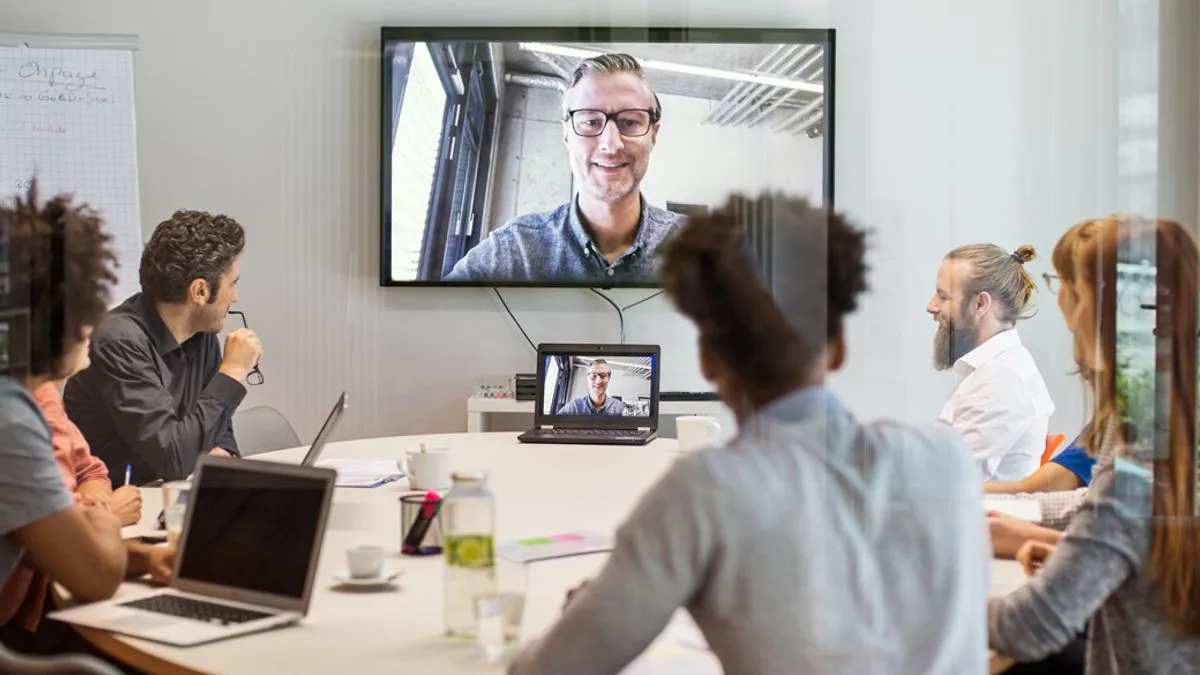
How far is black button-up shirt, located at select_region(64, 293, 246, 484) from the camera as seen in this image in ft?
6.86

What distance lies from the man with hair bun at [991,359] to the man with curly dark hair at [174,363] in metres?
1.19

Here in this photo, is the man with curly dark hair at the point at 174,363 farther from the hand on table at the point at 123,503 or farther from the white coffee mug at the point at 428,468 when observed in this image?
the white coffee mug at the point at 428,468

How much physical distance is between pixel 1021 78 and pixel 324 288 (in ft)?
4.09

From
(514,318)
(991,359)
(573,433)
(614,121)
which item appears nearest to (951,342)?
(991,359)

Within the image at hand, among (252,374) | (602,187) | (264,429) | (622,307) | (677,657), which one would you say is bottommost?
(677,657)

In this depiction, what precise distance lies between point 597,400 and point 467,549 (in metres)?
0.90

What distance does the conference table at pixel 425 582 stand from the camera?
1.35 metres

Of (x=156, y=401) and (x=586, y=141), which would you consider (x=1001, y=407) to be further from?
(x=156, y=401)

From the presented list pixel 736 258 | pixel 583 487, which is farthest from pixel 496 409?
pixel 736 258

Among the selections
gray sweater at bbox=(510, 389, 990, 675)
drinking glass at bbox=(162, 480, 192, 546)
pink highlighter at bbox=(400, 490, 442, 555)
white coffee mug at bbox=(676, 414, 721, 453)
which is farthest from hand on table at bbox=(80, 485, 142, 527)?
gray sweater at bbox=(510, 389, 990, 675)

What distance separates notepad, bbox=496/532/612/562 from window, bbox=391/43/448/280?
593mm

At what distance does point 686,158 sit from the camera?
148 centimetres

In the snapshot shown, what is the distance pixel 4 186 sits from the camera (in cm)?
205

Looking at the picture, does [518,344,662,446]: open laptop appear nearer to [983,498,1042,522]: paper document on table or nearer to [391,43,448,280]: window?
[391,43,448,280]: window
